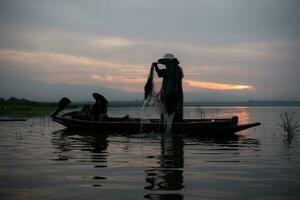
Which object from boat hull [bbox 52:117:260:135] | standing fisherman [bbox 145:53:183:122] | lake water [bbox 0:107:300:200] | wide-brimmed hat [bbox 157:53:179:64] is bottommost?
lake water [bbox 0:107:300:200]

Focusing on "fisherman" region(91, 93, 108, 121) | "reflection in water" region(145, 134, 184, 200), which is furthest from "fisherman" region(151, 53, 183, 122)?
"reflection in water" region(145, 134, 184, 200)

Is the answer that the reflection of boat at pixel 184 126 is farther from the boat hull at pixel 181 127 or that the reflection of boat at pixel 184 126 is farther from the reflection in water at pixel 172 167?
the reflection in water at pixel 172 167

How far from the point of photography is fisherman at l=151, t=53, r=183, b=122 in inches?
661

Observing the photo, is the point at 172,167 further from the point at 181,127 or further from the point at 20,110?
the point at 20,110

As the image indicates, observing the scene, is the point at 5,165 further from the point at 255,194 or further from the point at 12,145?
the point at 255,194

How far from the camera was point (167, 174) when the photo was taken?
7.47 meters

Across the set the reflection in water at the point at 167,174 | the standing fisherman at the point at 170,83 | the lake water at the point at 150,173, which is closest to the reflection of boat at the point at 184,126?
the standing fisherman at the point at 170,83

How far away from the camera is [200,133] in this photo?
16.6 metres

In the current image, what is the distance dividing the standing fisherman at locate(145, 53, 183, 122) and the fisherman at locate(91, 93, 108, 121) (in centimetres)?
349

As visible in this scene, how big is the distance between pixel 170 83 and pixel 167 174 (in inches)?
379

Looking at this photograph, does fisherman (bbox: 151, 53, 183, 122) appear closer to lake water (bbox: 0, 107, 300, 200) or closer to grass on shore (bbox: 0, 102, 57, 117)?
lake water (bbox: 0, 107, 300, 200)

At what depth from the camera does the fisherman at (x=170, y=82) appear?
1678cm

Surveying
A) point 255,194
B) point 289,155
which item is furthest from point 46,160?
point 289,155

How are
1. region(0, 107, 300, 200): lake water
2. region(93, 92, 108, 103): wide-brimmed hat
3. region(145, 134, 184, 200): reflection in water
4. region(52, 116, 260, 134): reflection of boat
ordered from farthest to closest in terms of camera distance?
region(93, 92, 108, 103): wide-brimmed hat, region(52, 116, 260, 134): reflection of boat, region(145, 134, 184, 200): reflection in water, region(0, 107, 300, 200): lake water
